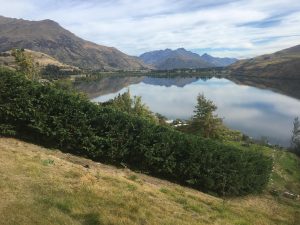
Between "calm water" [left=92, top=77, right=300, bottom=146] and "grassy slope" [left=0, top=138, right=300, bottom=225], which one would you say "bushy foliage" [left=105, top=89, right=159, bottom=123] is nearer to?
"grassy slope" [left=0, top=138, right=300, bottom=225]

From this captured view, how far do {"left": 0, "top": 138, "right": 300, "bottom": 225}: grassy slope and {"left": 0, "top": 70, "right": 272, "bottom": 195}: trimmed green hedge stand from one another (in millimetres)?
1373

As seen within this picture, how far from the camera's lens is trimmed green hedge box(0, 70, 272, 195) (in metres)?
22.8

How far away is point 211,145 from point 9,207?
1446cm

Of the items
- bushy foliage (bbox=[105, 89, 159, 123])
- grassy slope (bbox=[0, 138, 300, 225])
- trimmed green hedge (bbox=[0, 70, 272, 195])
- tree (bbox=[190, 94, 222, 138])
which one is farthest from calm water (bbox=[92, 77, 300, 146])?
grassy slope (bbox=[0, 138, 300, 225])

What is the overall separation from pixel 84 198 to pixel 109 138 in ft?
31.7

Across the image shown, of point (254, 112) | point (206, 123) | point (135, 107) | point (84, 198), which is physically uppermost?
point (84, 198)

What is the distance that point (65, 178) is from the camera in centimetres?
1598

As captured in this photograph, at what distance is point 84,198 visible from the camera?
13531 mm

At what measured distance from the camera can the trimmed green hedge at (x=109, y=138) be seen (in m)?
22.8

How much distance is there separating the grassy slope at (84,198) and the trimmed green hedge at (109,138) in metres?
1.37

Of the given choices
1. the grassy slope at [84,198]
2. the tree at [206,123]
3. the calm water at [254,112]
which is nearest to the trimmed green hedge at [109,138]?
the grassy slope at [84,198]

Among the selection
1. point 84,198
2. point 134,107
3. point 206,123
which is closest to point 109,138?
point 84,198

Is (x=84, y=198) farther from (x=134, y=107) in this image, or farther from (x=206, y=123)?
(x=134, y=107)

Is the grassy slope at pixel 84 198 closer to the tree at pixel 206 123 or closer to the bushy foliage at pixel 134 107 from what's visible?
the tree at pixel 206 123
